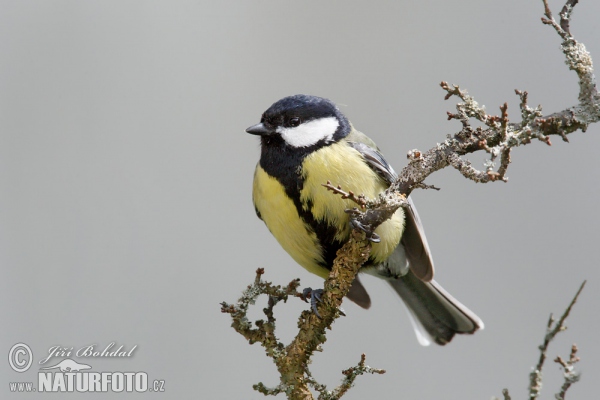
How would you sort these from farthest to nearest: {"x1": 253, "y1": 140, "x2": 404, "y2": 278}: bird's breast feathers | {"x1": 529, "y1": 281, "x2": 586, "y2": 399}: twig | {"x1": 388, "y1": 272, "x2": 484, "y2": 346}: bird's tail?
{"x1": 388, "y1": 272, "x2": 484, "y2": 346}: bird's tail
{"x1": 253, "y1": 140, "x2": 404, "y2": 278}: bird's breast feathers
{"x1": 529, "y1": 281, "x2": 586, "y2": 399}: twig

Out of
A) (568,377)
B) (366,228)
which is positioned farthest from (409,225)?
(568,377)

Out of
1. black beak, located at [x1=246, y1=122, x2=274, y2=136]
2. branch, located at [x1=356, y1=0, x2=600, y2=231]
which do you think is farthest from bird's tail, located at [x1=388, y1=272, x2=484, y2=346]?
branch, located at [x1=356, y1=0, x2=600, y2=231]

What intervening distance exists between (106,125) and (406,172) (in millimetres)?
2461

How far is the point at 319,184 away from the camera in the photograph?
211 cm

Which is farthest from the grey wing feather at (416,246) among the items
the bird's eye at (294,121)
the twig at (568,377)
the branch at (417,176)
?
the twig at (568,377)

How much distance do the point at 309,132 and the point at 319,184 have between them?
25 centimetres

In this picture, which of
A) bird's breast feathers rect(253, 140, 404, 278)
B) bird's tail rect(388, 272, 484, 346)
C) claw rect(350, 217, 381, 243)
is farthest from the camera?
bird's tail rect(388, 272, 484, 346)

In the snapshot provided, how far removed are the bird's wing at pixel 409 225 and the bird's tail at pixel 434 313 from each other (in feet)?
0.69

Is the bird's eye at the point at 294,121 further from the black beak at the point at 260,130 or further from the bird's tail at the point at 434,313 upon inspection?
the bird's tail at the point at 434,313

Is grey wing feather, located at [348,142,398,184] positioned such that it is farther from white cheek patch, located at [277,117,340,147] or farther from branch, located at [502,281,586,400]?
branch, located at [502,281,586,400]

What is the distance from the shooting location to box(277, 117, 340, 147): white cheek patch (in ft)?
7.30

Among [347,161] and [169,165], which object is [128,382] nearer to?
[347,161]

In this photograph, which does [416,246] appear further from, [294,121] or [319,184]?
[294,121]

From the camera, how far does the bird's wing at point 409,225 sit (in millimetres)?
2260
